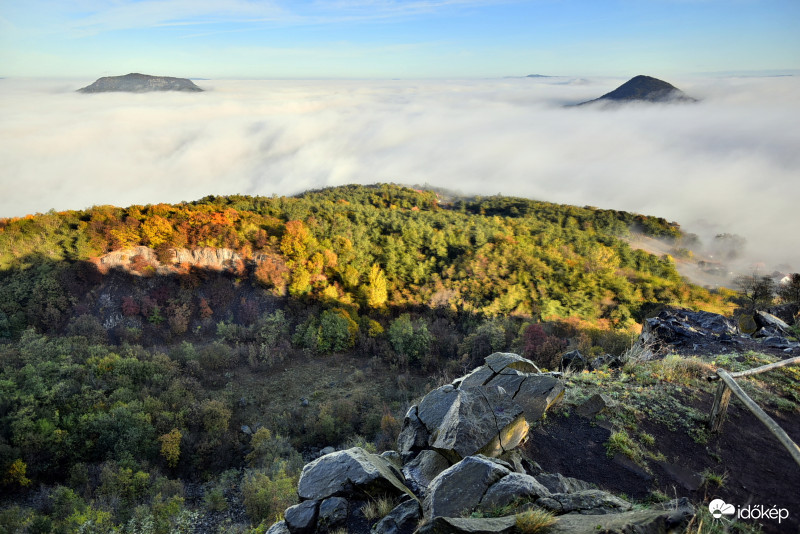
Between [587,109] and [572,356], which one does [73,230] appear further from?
[587,109]

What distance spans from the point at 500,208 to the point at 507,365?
51.4 metres

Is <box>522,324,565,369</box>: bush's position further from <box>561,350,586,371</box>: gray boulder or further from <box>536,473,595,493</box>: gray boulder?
<box>536,473,595,493</box>: gray boulder

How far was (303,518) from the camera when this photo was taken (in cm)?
579

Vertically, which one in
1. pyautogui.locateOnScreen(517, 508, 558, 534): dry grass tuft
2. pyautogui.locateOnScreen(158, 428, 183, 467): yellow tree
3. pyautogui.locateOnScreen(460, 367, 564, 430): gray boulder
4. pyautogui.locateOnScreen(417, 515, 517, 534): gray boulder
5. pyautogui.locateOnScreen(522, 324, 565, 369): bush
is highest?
pyautogui.locateOnScreen(517, 508, 558, 534): dry grass tuft

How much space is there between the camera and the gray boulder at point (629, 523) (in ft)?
11.3

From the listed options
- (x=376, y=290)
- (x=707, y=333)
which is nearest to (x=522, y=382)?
(x=707, y=333)

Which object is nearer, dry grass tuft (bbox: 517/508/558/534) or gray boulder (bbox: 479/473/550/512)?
dry grass tuft (bbox: 517/508/558/534)

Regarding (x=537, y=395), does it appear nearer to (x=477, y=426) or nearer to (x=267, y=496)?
(x=477, y=426)

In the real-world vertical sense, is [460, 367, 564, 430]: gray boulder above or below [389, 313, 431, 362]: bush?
above

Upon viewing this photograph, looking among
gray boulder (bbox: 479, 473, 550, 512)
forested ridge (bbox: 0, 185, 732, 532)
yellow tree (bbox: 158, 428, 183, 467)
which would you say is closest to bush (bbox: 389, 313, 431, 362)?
forested ridge (bbox: 0, 185, 732, 532)

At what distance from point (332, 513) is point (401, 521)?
4.22ft

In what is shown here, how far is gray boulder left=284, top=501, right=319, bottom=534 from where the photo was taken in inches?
225

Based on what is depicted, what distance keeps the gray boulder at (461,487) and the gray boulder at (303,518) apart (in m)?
1.89

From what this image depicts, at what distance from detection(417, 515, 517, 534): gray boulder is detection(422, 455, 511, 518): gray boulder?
60 centimetres
